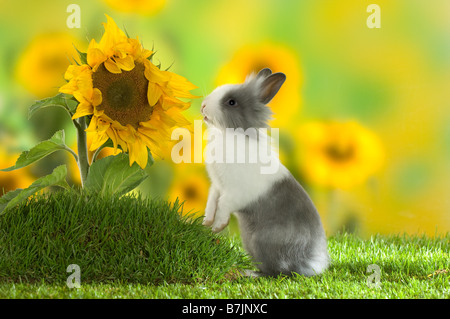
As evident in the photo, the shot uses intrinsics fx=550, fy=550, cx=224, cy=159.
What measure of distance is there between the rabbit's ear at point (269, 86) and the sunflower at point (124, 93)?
0.28 m

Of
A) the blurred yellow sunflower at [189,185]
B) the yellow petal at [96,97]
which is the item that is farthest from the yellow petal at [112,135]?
the blurred yellow sunflower at [189,185]

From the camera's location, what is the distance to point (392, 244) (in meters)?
2.54

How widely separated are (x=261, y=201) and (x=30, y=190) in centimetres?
81

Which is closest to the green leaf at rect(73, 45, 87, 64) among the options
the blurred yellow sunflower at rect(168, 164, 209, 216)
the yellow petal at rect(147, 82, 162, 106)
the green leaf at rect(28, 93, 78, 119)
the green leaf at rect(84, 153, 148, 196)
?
the green leaf at rect(28, 93, 78, 119)

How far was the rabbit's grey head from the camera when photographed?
202cm

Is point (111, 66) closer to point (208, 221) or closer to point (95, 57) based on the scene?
point (95, 57)

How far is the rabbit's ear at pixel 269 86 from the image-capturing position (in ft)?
6.71

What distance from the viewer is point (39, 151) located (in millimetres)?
2014

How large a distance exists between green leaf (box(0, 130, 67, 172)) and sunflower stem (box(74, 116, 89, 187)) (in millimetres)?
62

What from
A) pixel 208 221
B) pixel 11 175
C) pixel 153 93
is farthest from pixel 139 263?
pixel 11 175

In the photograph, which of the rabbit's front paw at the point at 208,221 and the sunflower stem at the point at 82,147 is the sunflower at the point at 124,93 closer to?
the sunflower stem at the point at 82,147
